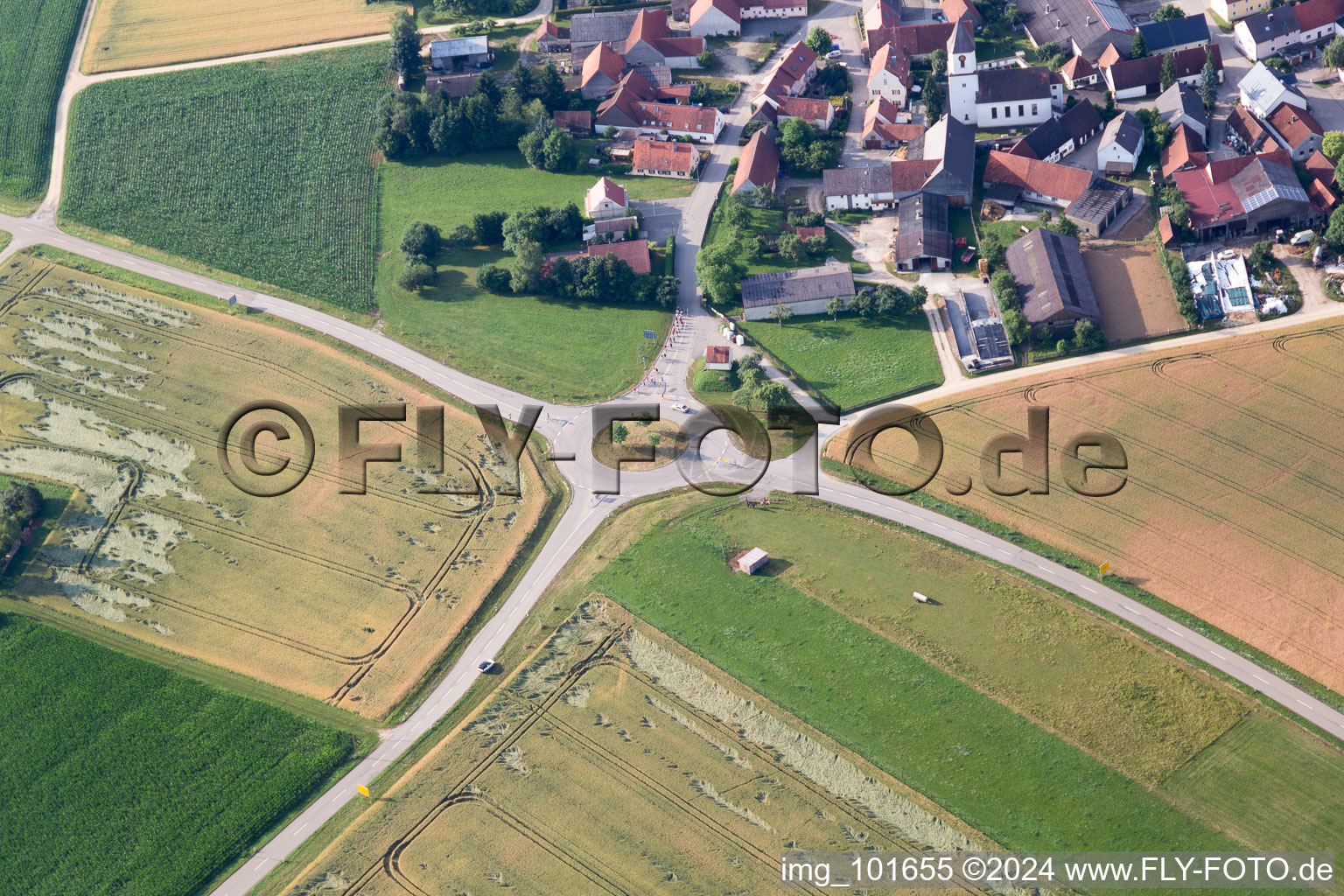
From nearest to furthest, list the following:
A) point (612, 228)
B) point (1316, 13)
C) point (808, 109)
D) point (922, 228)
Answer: point (922, 228) → point (612, 228) → point (1316, 13) → point (808, 109)

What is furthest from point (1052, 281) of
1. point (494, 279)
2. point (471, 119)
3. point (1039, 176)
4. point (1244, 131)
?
point (471, 119)

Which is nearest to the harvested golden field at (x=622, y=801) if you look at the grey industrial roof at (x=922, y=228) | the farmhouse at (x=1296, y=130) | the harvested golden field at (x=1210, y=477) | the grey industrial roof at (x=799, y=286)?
the harvested golden field at (x=1210, y=477)

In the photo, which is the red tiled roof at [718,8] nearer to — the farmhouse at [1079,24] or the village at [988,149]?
the village at [988,149]

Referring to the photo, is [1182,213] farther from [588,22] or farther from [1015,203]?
[588,22]

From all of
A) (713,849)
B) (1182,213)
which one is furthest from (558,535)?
(1182,213)

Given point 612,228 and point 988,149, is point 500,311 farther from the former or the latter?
point 988,149

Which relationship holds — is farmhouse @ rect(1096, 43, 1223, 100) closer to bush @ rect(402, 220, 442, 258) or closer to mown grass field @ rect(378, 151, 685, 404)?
mown grass field @ rect(378, 151, 685, 404)

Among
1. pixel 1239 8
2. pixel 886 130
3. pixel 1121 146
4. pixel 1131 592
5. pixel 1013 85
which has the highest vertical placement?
pixel 1239 8
